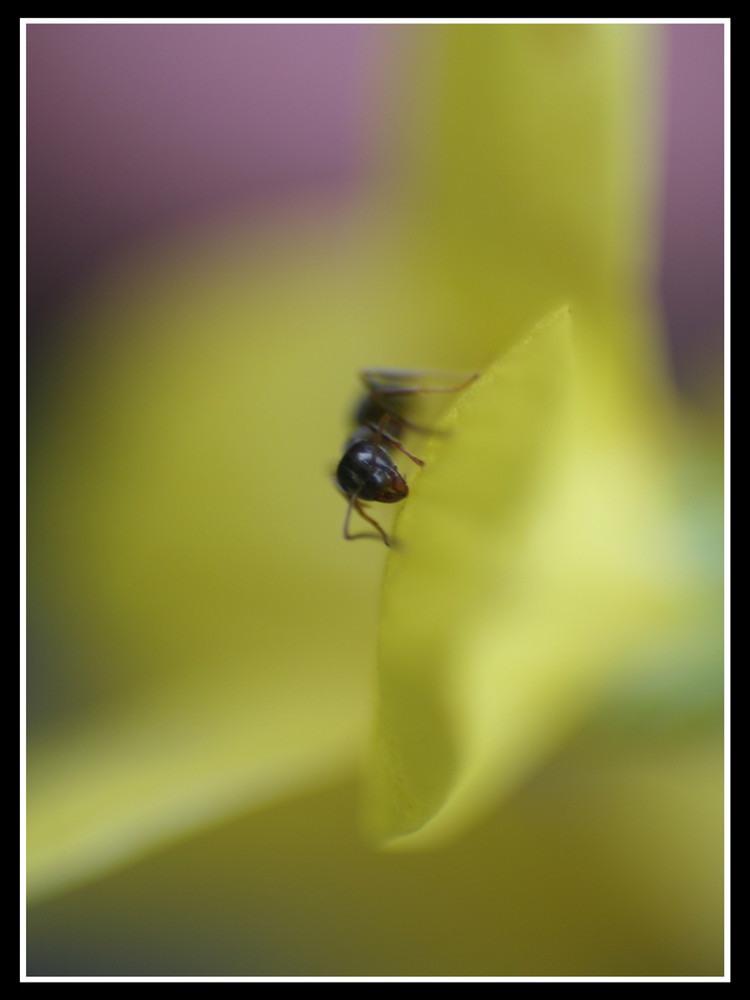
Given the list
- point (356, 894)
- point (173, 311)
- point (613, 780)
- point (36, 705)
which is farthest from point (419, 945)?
point (173, 311)

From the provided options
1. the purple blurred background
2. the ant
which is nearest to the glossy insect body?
the ant

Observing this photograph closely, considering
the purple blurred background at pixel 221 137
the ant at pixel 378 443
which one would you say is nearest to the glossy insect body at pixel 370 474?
the ant at pixel 378 443

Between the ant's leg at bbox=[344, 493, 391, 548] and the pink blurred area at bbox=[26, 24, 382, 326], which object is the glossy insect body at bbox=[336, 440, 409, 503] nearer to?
the ant's leg at bbox=[344, 493, 391, 548]

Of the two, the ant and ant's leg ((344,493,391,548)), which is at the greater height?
the ant

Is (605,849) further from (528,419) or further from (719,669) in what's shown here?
(528,419)

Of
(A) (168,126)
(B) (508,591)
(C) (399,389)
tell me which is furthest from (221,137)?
(B) (508,591)

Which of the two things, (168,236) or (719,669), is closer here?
(719,669)

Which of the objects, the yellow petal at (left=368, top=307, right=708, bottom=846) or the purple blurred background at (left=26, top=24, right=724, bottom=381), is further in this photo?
the purple blurred background at (left=26, top=24, right=724, bottom=381)
